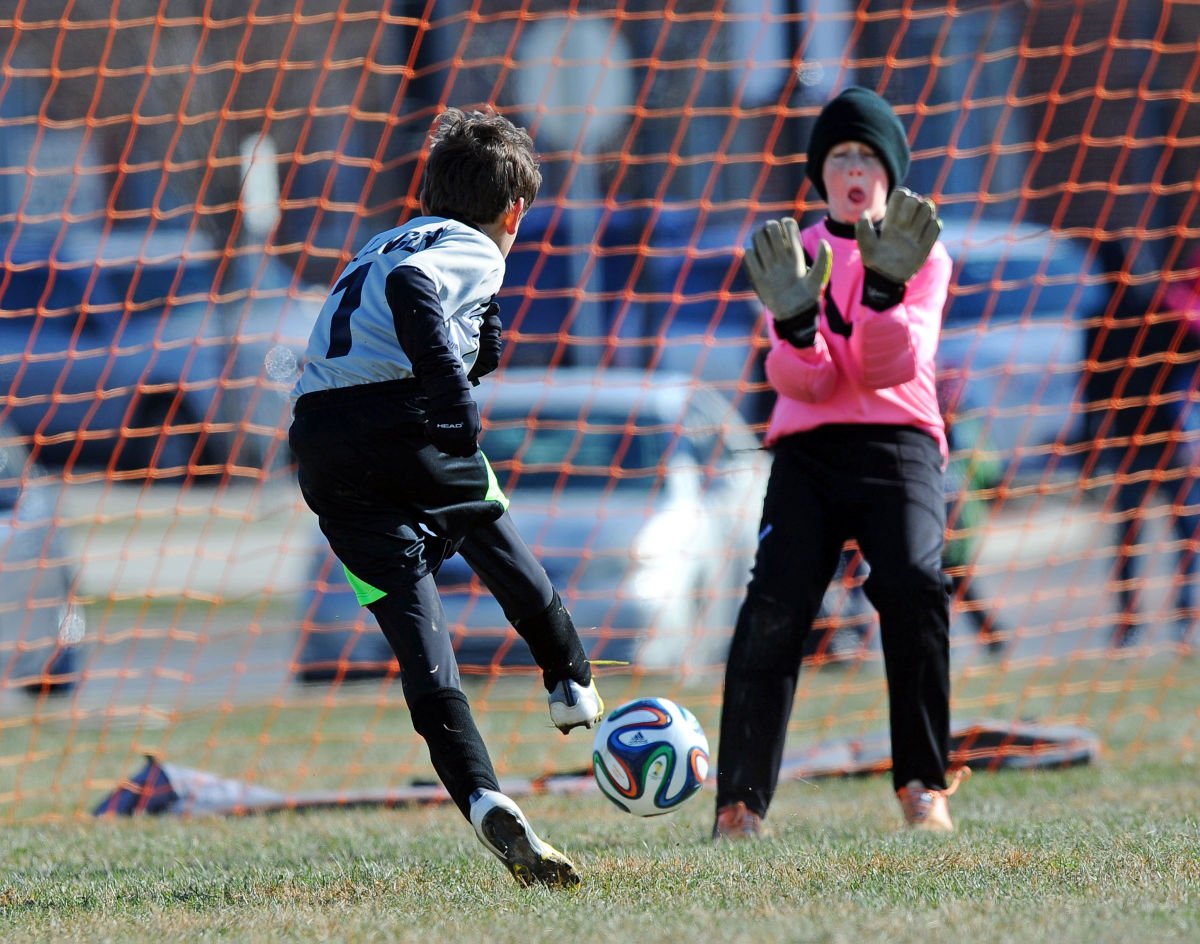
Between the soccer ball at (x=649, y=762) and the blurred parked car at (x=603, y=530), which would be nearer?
the soccer ball at (x=649, y=762)

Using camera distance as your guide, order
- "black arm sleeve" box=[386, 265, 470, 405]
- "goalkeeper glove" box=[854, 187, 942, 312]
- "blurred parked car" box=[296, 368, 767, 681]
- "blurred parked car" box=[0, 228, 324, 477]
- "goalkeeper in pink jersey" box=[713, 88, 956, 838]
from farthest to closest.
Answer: "blurred parked car" box=[0, 228, 324, 477]
"blurred parked car" box=[296, 368, 767, 681]
"goalkeeper in pink jersey" box=[713, 88, 956, 838]
"goalkeeper glove" box=[854, 187, 942, 312]
"black arm sleeve" box=[386, 265, 470, 405]

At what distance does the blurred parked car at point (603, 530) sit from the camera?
8125 mm

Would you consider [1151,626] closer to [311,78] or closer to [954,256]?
[954,256]

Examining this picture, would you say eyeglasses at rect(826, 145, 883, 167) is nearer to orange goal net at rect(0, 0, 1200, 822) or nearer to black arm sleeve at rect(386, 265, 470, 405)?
orange goal net at rect(0, 0, 1200, 822)

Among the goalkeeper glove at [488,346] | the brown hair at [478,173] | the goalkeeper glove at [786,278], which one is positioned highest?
the brown hair at [478,173]

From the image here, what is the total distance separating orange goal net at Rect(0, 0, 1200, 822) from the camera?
6.84 metres

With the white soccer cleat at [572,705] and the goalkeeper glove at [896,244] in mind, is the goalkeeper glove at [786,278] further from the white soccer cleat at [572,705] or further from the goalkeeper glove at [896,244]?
the white soccer cleat at [572,705]

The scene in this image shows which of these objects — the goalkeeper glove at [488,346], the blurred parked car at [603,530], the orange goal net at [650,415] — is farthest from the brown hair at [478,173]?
the blurred parked car at [603,530]

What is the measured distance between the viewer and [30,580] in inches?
307

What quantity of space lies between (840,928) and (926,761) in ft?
5.09

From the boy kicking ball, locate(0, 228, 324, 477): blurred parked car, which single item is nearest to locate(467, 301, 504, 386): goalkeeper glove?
the boy kicking ball

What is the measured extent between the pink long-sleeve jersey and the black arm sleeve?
1.22 meters

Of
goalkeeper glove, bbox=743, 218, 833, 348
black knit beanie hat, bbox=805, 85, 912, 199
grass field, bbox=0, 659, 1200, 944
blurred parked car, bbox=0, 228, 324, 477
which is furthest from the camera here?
blurred parked car, bbox=0, 228, 324, 477

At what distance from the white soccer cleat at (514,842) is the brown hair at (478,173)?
1225 mm
